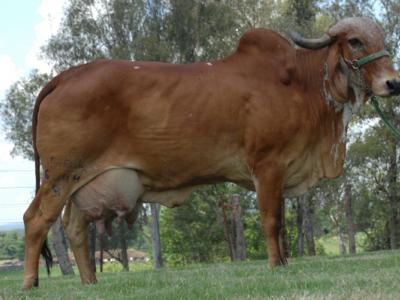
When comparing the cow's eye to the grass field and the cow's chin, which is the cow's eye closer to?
the cow's chin

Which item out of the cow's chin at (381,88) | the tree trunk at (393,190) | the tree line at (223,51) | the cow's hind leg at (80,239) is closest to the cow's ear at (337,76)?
the cow's chin at (381,88)

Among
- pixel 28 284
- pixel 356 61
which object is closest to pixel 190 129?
pixel 356 61

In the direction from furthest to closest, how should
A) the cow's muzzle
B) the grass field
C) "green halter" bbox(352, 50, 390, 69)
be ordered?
"green halter" bbox(352, 50, 390, 69), the cow's muzzle, the grass field

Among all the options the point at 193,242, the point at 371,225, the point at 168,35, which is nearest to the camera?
the point at 168,35

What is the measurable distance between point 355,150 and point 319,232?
97.0 ft

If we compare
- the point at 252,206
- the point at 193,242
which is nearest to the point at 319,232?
the point at 193,242

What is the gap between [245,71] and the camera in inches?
278

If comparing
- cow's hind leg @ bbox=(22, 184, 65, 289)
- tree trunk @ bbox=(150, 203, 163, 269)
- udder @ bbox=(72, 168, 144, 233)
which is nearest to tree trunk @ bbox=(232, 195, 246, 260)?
tree trunk @ bbox=(150, 203, 163, 269)

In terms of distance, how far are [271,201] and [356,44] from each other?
1813mm

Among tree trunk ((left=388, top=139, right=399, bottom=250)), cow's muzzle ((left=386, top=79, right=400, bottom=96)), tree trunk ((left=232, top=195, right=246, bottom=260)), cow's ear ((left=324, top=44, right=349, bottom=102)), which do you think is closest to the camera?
cow's muzzle ((left=386, top=79, right=400, bottom=96))

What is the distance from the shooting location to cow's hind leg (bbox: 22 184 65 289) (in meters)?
6.40

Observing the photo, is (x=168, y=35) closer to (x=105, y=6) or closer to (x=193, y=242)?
(x=105, y=6)

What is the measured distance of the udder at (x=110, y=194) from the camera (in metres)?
6.63

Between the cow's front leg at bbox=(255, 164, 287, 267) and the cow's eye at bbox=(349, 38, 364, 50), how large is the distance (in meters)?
1.48
